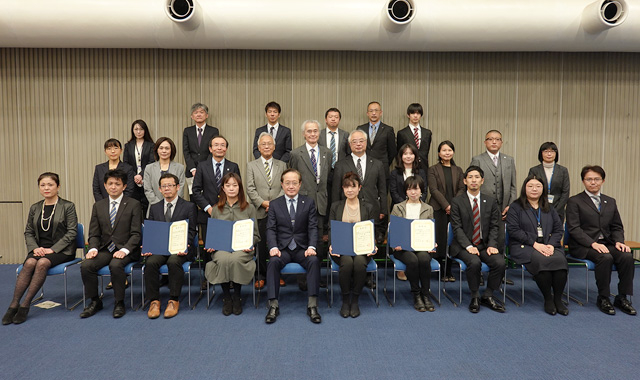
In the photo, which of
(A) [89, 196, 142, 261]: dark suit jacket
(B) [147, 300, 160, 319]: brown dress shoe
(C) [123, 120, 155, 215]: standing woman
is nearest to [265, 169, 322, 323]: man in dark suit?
(B) [147, 300, 160, 319]: brown dress shoe

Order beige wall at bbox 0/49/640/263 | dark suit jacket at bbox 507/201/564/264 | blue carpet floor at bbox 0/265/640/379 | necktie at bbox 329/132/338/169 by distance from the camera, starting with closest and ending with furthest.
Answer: blue carpet floor at bbox 0/265/640/379
dark suit jacket at bbox 507/201/564/264
necktie at bbox 329/132/338/169
beige wall at bbox 0/49/640/263

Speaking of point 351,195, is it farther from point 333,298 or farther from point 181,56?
point 181,56

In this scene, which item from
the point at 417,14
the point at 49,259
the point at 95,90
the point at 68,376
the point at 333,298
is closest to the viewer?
the point at 68,376

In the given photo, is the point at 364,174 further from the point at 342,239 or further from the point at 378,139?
the point at 342,239

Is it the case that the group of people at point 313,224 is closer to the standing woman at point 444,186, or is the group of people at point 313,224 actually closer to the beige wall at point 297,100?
the standing woman at point 444,186

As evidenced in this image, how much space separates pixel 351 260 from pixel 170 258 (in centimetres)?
175

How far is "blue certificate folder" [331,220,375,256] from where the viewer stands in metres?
3.98

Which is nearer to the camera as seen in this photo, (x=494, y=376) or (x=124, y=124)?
Answer: (x=494, y=376)

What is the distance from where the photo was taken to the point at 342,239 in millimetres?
3990

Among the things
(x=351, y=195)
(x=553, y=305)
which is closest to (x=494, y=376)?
Answer: (x=553, y=305)

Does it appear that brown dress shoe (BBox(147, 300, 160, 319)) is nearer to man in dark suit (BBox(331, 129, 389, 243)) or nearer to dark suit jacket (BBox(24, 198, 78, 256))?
dark suit jacket (BBox(24, 198, 78, 256))

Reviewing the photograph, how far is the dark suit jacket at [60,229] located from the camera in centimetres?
409

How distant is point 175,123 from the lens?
5.95 meters

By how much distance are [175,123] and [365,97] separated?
2.75m
